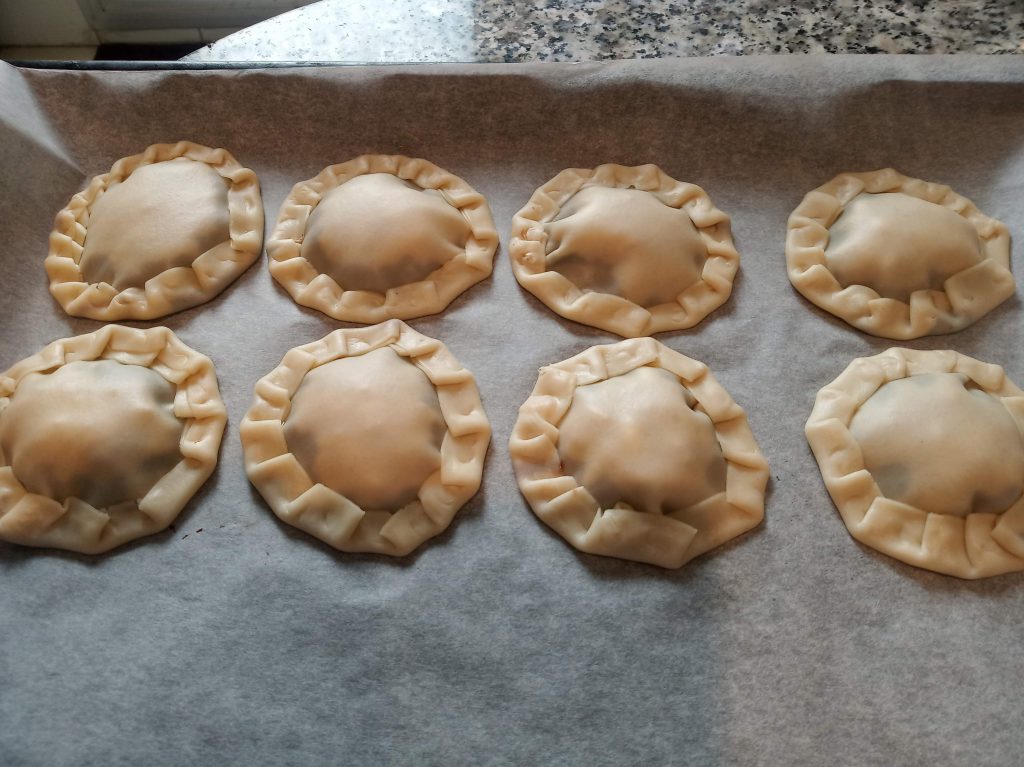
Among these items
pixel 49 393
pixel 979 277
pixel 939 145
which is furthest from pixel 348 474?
pixel 939 145

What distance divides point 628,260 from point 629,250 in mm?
17

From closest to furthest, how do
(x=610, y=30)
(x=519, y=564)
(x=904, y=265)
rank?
1. (x=519, y=564)
2. (x=904, y=265)
3. (x=610, y=30)

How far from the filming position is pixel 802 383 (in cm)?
125

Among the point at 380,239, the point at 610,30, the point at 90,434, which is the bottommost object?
the point at 90,434

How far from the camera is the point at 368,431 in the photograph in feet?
3.81

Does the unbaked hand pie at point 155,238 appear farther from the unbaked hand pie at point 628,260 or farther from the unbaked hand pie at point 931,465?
the unbaked hand pie at point 931,465

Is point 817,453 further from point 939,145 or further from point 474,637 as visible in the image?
point 939,145

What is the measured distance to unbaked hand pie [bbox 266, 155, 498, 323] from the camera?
4.34 ft

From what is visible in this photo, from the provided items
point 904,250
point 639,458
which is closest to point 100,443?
point 639,458

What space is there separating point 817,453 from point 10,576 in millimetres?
1147

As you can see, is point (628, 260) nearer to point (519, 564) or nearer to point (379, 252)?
point (379, 252)

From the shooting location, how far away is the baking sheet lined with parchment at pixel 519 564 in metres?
0.95

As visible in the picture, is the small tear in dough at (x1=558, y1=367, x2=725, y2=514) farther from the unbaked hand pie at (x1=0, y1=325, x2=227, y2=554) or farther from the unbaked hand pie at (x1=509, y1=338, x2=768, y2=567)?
the unbaked hand pie at (x1=0, y1=325, x2=227, y2=554)

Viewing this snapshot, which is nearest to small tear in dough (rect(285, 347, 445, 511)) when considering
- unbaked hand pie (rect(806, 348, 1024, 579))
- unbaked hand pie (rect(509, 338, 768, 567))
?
unbaked hand pie (rect(509, 338, 768, 567))
